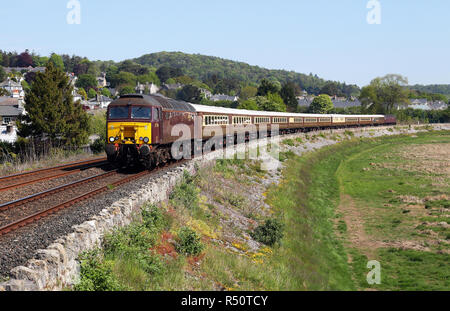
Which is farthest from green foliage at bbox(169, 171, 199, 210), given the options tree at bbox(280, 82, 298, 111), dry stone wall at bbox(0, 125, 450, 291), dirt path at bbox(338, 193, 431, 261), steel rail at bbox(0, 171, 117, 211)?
tree at bbox(280, 82, 298, 111)

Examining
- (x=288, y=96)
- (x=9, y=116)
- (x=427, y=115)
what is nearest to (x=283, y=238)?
(x=9, y=116)

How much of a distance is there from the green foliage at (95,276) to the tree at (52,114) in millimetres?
34522

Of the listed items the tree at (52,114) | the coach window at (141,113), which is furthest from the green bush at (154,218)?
the tree at (52,114)

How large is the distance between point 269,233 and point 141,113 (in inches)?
331

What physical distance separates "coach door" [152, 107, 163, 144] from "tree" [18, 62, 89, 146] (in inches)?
915

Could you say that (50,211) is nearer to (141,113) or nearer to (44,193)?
(44,193)

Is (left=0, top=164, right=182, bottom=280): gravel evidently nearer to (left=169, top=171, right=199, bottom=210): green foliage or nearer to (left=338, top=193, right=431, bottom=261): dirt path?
(left=169, top=171, right=199, bottom=210): green foliage

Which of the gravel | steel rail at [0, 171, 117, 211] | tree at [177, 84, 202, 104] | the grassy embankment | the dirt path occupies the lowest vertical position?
the dirt path

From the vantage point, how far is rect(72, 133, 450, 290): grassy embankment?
10211 mm

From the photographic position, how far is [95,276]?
8242mm

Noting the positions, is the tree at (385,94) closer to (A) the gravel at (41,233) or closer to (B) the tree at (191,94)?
(B) the tree at (191,94)

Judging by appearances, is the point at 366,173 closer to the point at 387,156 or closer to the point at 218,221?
the point at 387,156

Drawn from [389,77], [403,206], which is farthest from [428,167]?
[389,77]
